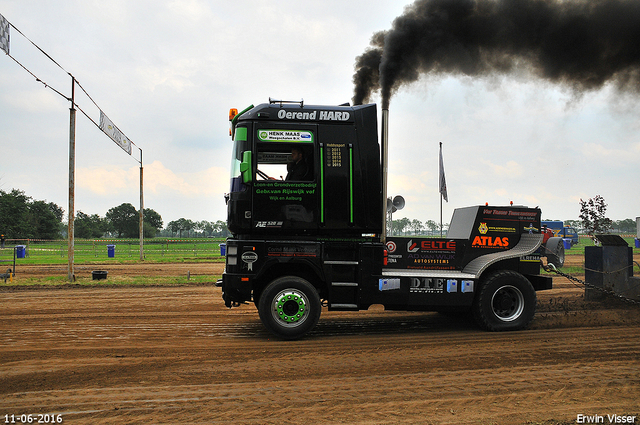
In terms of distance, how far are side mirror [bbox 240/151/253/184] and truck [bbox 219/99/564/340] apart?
0.05 feet

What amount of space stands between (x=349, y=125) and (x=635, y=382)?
5.12 m

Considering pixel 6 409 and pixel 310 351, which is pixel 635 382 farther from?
pixel 6 409

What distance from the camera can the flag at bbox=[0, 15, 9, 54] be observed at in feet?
34.5

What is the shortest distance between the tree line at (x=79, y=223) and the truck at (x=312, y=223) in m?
8.81

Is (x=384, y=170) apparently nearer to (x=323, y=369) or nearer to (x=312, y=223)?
(x=312, y=223)

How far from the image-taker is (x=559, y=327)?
7.30 m

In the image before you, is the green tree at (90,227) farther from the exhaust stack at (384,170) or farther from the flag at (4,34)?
the exhaust stack at (384,170)

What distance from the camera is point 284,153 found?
652 centimetres

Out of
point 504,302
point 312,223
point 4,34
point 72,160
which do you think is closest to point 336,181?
point 312,223

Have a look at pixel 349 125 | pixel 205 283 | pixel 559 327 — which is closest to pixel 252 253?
pixel 349 125

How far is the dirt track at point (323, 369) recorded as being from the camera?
3.89 metres

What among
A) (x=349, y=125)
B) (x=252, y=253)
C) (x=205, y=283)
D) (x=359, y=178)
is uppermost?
(x=349, y=125)

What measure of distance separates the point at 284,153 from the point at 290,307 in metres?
2.55

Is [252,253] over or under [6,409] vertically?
over
